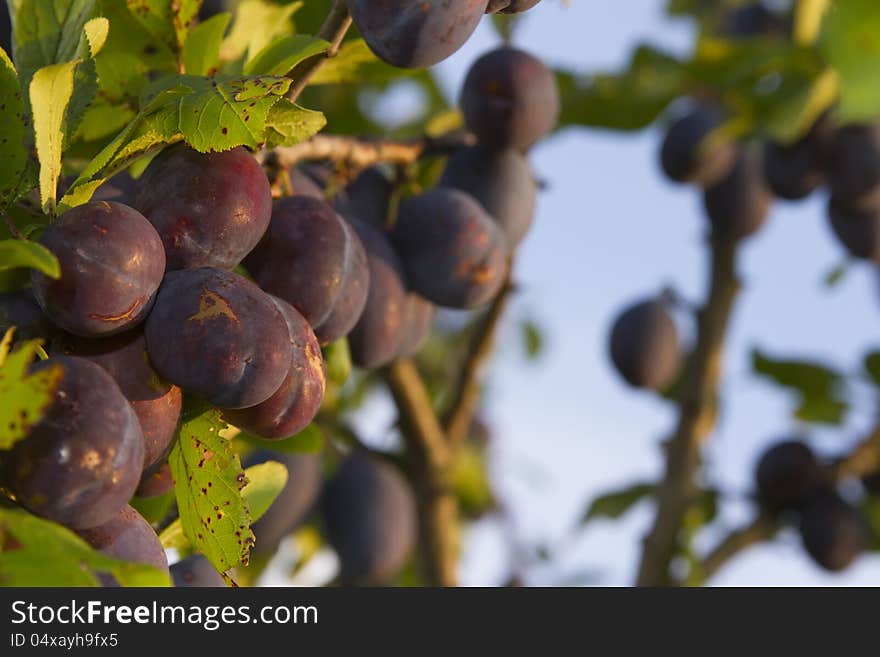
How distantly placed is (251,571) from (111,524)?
1379 mm

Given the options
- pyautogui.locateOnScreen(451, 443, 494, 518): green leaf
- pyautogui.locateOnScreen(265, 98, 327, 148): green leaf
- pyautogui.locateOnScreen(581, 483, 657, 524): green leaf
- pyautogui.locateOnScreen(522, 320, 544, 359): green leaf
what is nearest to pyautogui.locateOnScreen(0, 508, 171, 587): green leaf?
pyautogui.locateOnScreen(265, 98, 327, 148): green leaf

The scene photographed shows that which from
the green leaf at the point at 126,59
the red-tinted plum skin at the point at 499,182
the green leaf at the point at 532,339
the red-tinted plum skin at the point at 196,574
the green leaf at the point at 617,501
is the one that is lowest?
the green leaf at the point at 532,339

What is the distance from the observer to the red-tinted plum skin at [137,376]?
2.27ft

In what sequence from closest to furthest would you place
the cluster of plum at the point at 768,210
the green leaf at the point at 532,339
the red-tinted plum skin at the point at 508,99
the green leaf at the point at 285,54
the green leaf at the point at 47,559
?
the green leaf at the point at 47,559 < the green leaf at the point at 285,54 < the red-tinted plum skin at the point at 508,99 < the cluster of plum at the point at 768,210 < the green leaf at the point at 532,339

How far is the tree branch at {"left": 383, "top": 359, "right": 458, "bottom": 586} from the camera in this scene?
5.45 feet

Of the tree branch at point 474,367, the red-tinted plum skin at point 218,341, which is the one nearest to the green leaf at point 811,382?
the tree branch at point 474,367

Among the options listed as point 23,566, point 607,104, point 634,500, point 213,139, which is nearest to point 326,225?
point 213,139

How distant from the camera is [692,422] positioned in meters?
1.96

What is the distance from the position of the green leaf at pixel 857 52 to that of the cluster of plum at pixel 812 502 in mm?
1465

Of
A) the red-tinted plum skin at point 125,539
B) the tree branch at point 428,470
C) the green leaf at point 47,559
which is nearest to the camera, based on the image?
the green leaf at point 47,559

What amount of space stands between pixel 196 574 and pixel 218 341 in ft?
0.81

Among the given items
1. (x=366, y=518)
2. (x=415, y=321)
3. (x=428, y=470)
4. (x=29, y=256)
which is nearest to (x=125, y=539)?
(x=29, y=256)

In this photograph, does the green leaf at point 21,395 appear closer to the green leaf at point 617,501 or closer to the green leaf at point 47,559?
the green leaf at point 47,559

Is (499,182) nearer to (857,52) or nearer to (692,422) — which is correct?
(857,52)
